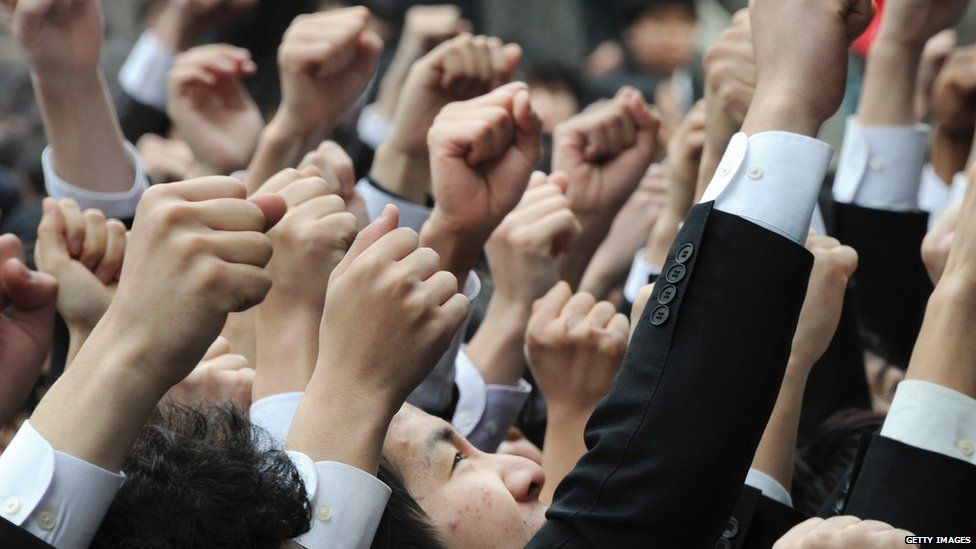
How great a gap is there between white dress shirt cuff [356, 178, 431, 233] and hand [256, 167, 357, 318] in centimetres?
51

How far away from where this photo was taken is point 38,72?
2.05 meters

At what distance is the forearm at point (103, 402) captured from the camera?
1029 millimetres

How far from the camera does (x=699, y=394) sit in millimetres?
1089

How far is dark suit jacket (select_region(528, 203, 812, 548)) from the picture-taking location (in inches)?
42.8

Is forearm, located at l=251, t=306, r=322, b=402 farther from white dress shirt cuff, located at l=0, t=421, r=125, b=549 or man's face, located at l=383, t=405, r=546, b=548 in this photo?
white dress shirt cuff, located at l=0, t=421, r=125, b=549

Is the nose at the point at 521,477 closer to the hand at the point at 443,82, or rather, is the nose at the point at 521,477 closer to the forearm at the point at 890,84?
the hand at the point at 443,82

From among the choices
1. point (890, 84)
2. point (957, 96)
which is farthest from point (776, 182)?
point (957, 96)

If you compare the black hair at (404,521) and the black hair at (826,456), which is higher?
the black hair at (404,521)

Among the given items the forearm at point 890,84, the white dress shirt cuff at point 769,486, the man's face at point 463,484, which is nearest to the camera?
the man's face at point 463,484

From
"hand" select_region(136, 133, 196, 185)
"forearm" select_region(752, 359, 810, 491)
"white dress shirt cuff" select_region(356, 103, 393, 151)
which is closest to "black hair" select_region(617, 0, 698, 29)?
"white dress shirt cuff" select_region(356, 103, 393, 151)

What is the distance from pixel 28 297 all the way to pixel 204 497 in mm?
708

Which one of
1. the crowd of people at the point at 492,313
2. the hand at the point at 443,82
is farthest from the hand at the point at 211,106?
the hand at the point at 443,82

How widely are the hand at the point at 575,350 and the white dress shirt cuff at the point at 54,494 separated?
0.82 metres

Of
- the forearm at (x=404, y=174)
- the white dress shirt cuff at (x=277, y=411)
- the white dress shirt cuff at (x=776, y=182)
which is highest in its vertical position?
the white dress shirt cuff at (x=776, y=182)
